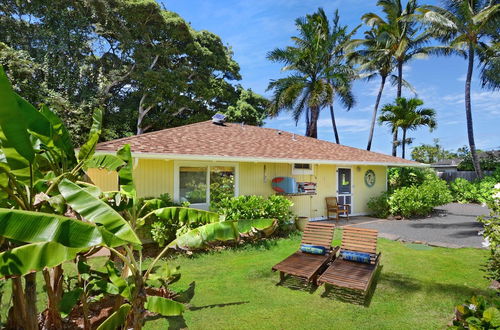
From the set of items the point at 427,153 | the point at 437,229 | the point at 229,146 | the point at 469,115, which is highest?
the point at 469,115

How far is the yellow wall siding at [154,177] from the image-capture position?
10.0m

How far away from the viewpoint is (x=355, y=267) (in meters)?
6.65

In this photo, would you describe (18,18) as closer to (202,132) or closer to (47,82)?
(47,82)

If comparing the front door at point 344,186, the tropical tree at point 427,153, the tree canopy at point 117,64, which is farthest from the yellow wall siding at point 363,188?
the tropical tree at point 427,153

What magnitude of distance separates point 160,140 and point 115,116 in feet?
60.6

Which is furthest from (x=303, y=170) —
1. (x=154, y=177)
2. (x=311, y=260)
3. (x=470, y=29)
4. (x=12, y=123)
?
(x=470, y=29)

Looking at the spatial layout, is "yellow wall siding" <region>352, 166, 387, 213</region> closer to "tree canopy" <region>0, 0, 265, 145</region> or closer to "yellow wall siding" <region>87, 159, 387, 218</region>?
"yellow wall siding" <region>87, 159, 387, 218</region>

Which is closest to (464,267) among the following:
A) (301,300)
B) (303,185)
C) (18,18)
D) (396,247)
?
(396,247)

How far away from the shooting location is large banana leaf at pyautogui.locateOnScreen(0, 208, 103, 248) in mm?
2156

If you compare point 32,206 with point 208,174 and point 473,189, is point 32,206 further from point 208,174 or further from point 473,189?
point 473,189

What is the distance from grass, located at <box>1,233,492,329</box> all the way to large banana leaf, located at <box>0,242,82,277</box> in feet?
9.82

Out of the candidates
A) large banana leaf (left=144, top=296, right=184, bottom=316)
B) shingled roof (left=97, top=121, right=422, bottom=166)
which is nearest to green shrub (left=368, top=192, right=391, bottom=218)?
shingled roof (left=97, top=121, right=422, bottom=166)

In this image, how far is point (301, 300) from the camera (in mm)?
5848

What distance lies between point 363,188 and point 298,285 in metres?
11.6
